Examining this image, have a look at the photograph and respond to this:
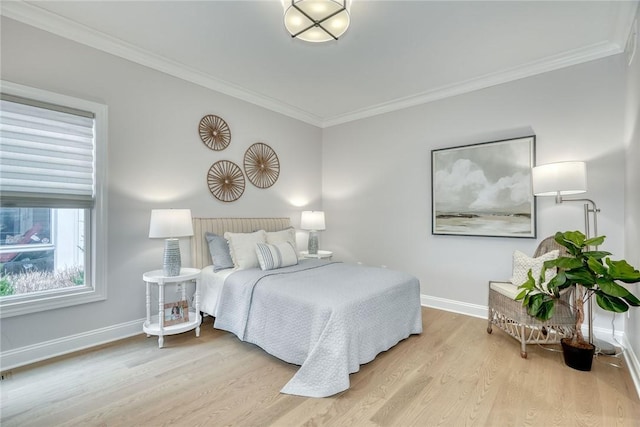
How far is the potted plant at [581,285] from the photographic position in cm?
204

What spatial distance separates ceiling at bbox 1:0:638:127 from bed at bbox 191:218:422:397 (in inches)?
69.0

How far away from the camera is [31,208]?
8.18ft

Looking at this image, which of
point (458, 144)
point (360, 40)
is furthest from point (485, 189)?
point (360, 40)

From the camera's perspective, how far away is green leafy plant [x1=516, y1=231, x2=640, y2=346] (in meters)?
2.03

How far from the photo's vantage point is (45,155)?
2.53 m

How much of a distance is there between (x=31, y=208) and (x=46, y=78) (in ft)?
3.52

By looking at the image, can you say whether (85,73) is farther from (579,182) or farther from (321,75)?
(579,182)

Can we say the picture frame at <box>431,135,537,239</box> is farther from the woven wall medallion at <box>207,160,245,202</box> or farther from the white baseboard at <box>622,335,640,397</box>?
the woven wall medallion at <box>207,160,245,202</box>

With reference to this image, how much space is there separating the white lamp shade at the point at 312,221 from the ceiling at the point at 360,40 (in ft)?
5.42

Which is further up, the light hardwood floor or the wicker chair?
the wicker chair

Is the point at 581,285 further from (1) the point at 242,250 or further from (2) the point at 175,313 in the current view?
(2) the point at 175,313

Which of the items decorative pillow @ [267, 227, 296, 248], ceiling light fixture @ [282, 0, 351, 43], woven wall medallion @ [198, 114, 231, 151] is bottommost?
decorative pillow @ [267, 227, 296, 248]

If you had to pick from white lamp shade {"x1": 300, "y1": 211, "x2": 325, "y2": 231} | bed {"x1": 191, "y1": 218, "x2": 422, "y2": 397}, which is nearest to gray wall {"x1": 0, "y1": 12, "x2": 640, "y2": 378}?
white lamp shade {"x1": 300, "y1": 211, "x2": 325, "y2": 231}

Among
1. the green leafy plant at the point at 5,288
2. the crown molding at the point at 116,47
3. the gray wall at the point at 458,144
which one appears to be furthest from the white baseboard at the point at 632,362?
the green leafy plant at the point at 5,288
